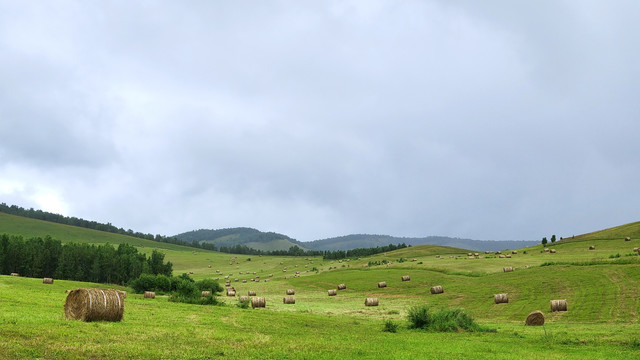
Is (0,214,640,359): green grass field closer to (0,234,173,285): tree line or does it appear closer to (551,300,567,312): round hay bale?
(551,300,567,312): round hay bale

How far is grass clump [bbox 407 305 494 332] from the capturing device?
1086 inches

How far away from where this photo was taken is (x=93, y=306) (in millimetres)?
21359

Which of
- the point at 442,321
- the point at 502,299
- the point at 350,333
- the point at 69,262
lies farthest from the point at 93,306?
the point at 69,262

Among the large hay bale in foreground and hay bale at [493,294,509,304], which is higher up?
the large hay bale in foreground

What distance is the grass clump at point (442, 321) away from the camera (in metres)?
27.6

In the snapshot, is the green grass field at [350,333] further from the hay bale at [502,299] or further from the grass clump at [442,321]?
the grass clump at [442,321]

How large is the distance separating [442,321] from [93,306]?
2214cm

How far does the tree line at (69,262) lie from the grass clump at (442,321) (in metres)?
114

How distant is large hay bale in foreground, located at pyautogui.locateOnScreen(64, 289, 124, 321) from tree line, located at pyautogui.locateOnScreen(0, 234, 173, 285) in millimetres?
111307

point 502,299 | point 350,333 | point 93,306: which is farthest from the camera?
point 502,299

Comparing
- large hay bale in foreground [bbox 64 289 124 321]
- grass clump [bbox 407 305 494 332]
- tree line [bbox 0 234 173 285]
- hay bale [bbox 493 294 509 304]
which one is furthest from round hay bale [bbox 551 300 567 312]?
tree line [bbox 0 234 173 285]

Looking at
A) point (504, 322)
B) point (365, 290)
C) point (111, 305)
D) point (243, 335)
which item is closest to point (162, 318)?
point (111, 305)

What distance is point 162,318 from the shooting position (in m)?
26.0

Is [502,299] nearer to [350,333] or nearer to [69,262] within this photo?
[350,333]
